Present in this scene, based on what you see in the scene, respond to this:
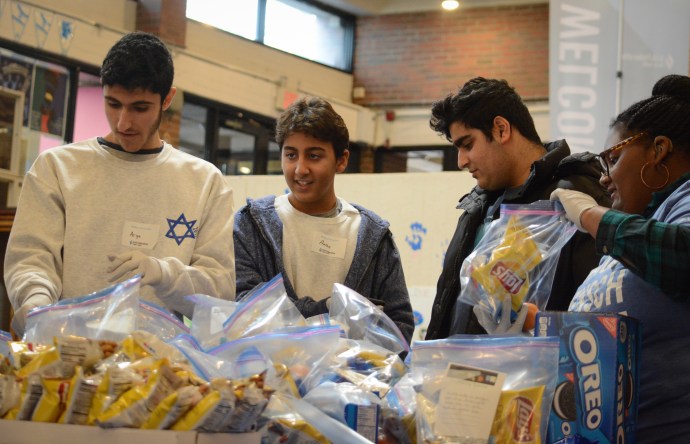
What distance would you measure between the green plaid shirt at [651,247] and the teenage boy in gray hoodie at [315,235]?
2.87 ft

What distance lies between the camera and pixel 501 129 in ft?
7.80

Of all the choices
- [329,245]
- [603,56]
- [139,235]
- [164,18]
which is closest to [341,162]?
[329,245]

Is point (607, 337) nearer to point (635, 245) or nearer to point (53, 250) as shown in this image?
point (635, 245)

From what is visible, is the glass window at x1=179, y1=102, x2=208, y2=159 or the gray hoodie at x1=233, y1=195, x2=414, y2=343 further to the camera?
the glass window at x1=179, y1=102, x2=208, y2=159

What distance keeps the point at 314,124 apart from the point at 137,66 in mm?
537

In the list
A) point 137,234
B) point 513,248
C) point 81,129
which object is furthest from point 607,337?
point 81,129

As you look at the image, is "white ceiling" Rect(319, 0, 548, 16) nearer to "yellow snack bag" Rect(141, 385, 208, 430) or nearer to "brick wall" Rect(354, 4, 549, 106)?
"brick wall" Rect(354, 4, 549, 106)

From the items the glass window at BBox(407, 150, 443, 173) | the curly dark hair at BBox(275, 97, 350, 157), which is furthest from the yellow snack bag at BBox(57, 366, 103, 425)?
the glass window at BBox(407, 150, 443, 173)

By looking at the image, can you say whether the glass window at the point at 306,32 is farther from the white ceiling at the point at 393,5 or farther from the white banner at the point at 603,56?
the white banner at the point at 603,56

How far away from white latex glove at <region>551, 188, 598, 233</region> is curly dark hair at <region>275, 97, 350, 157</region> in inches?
37.1

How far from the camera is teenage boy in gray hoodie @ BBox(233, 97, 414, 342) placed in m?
2.24

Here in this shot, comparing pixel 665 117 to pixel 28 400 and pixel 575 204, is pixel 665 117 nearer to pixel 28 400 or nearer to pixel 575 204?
pixel 575 204

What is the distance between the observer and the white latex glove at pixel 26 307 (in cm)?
161

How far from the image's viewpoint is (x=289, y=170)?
2355 millimetres
